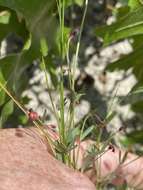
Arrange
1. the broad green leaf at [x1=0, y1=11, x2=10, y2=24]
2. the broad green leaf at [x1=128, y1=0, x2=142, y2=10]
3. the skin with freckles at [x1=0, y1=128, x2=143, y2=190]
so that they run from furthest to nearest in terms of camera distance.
A: the broad green leaf at [x1=0, y1=11, x2=10, y2=24] < the broad green leaf at [x1=128, y1=0, x2=142, y2=10] < the skin with freckles at [x1=0, y1=128, x2=143, y2=190]

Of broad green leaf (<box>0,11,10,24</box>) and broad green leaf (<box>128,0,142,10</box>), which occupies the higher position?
broad green leaf (<box>128,0,142,10</box>)

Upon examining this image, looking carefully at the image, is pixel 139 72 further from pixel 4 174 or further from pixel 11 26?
pixel 4 174

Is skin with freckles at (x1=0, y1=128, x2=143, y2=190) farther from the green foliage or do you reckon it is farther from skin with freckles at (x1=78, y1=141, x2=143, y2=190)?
the green foliage

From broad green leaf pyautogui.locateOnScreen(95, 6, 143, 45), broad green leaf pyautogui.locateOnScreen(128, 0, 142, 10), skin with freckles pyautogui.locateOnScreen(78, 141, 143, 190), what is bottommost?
skin with freckles pyautogui.locateOnScreen(78, 141, 143, 190)

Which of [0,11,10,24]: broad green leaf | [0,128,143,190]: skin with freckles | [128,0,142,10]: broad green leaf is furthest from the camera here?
[0,11,10,24]: broad green leaf

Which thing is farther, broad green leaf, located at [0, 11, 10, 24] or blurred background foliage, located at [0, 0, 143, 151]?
broad green leaf, located at [0, 11, 10, 24]

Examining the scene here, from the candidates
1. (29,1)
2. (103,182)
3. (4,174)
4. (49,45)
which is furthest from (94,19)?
(4,174)

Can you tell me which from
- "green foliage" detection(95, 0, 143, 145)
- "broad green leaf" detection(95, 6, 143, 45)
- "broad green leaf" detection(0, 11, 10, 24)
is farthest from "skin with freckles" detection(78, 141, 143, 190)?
"broad green leaf" detection(0, 11, 10, 24)

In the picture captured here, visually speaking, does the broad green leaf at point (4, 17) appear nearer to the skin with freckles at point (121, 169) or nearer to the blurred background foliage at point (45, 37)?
the blurred background foliage at point (45, 37)
